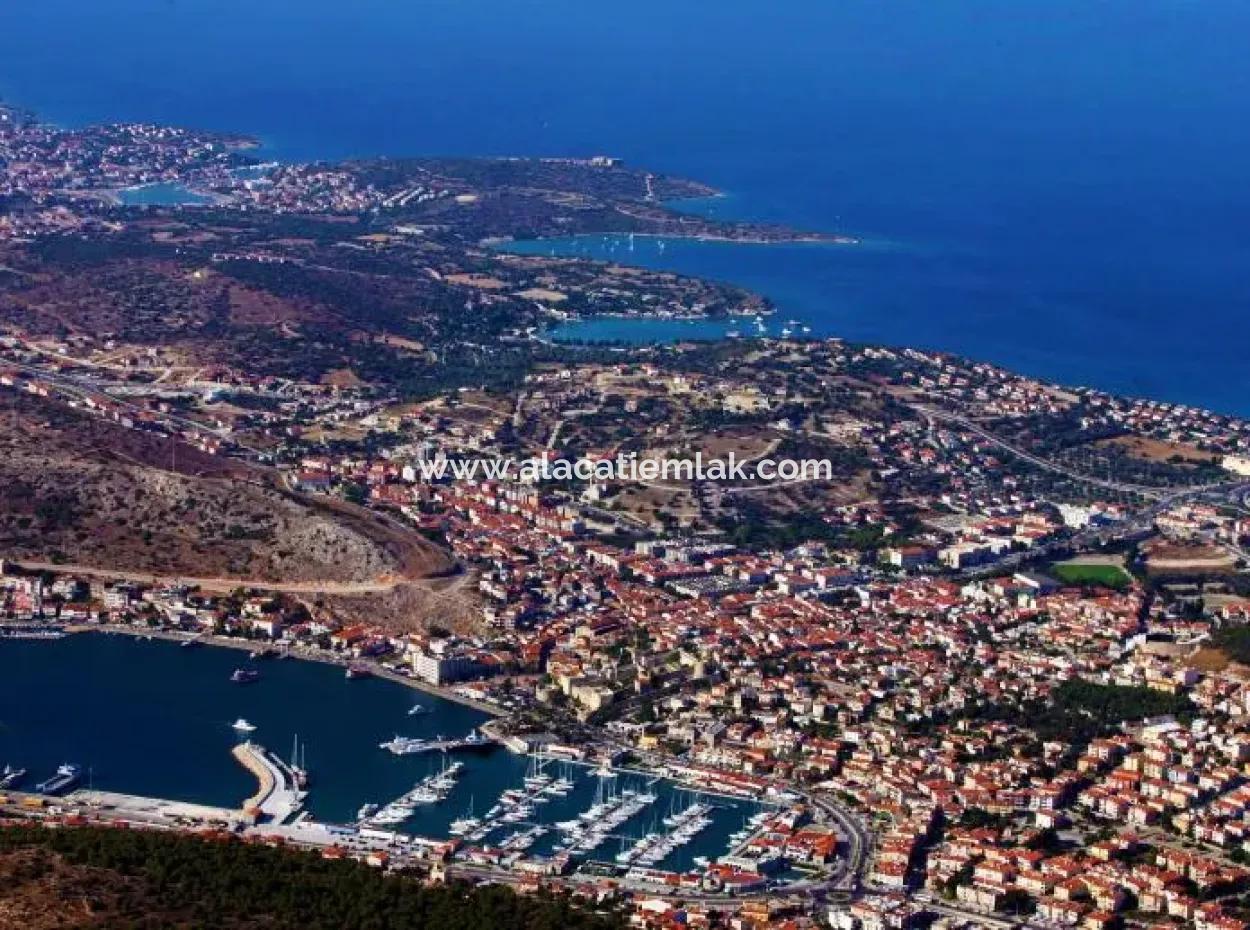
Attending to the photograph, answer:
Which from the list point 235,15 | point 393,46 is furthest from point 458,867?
point 235,15

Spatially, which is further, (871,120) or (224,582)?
(871,120)

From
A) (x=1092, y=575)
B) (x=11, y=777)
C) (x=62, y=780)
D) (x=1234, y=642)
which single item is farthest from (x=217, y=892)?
(x=1092, y=575)

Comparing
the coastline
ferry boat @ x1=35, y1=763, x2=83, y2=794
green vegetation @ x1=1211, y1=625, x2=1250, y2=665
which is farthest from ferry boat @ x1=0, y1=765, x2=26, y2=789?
green vegetation @ x1=1211, y1=625, x2=1250, y2=665

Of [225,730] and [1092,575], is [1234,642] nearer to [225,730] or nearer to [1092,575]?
[1092,575]

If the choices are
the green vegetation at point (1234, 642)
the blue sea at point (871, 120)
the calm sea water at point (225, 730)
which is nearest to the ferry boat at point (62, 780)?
the calm sea water at point (225, 730)

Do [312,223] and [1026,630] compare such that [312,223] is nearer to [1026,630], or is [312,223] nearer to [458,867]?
[1026,630]
